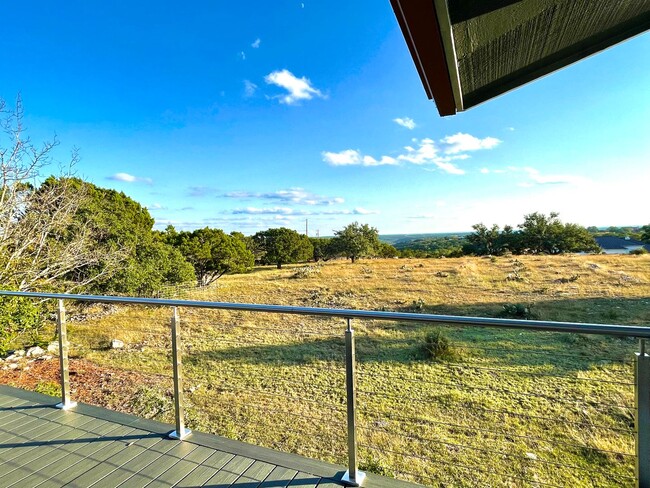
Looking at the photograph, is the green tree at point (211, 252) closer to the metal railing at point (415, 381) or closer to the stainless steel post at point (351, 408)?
the metal railing at point (415, 381)

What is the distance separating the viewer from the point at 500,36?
1339 mm

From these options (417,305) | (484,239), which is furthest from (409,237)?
(417,305)

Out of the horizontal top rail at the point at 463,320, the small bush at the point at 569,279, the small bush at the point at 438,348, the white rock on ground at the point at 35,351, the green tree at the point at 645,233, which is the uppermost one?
the green tree at the point at 645,233

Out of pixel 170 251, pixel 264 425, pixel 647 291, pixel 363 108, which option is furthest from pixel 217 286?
pixel 647 291

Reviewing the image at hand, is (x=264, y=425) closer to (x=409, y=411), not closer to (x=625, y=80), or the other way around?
(x=409, y=411)

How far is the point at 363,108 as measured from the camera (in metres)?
11.9

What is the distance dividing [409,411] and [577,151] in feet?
37.0

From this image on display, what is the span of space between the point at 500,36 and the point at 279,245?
21.5 m

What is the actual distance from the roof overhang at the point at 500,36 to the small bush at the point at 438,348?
549 cm

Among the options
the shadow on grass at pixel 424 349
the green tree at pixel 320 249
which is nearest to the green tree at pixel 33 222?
the shadow on grass at pixel 424 349

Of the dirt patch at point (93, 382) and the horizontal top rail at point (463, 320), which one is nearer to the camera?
the horizontal top rail at point (463, 320)

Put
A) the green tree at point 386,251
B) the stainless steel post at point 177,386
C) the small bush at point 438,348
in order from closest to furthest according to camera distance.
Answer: the stainless steel post at point 177,386 → the small bush at point 438,348 → the green tree at point 386,251

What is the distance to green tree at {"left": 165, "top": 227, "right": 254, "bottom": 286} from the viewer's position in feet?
48.3

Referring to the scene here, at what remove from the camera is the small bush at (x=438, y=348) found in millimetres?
6235
